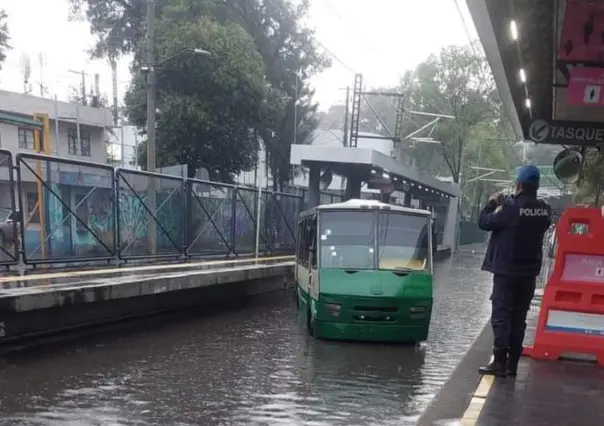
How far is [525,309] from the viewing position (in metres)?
5.78

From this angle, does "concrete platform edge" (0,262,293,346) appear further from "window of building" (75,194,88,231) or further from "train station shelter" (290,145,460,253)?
"train station shelter" (290,145,460,253)

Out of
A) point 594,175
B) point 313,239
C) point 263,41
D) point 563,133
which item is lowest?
point 313,239

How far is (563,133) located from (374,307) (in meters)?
5.55

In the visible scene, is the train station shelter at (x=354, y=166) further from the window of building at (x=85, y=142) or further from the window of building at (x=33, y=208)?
the window of building at (x=85, y=142)

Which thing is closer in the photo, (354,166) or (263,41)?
(354,166)

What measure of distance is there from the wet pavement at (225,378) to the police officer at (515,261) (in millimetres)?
1177

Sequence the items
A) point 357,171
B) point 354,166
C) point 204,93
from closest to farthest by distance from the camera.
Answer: point 354,166
point 357,171
point 204,93

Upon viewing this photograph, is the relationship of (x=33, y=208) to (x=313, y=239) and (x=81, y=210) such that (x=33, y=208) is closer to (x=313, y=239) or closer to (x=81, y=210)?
(x=81, y=210)

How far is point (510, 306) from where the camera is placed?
5.77 m

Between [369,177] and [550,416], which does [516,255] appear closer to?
[550,416]

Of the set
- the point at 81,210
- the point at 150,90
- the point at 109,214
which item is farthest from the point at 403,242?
the point at 150,90

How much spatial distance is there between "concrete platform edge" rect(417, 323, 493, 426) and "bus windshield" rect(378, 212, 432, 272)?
2.75 m

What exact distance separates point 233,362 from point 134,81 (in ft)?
75.1

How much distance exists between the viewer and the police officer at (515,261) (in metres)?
5.75
